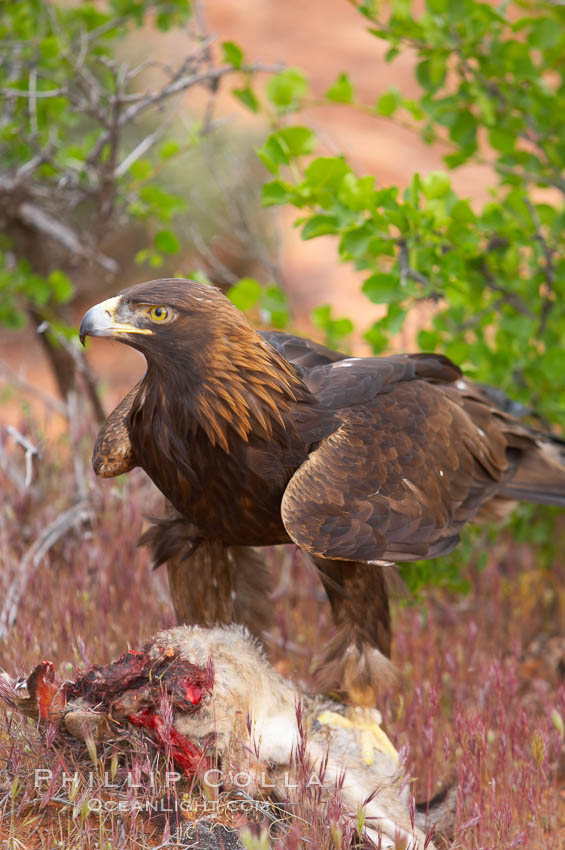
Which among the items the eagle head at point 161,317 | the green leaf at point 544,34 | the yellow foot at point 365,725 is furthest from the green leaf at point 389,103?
the yellow foot at point 365,725

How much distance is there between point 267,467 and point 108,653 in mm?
1175

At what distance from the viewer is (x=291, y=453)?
286cm

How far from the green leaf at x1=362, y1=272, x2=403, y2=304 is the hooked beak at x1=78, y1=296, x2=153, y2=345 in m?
1.48

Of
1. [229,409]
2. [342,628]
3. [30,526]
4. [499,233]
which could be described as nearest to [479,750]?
[342,628]

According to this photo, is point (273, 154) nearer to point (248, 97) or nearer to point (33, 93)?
point (248, 97)

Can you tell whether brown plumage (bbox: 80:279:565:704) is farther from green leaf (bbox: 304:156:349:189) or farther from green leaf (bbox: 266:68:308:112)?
green leaf (bbox: 266:68:308:112)

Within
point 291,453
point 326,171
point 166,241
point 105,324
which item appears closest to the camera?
point 105,324

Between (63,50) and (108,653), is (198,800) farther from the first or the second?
(63,50)

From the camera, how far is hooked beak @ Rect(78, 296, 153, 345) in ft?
8.27

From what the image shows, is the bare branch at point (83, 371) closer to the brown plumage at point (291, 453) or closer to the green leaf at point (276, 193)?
the green leaf at point (276, 193)

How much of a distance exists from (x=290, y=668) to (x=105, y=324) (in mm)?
2073

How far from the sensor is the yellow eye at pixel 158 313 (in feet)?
8.59

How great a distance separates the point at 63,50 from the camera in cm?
421

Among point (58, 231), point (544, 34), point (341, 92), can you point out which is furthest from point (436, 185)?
point (58, 231)
